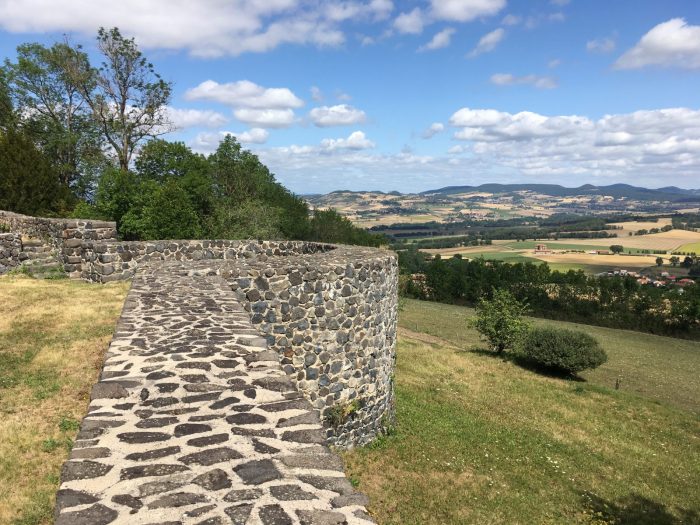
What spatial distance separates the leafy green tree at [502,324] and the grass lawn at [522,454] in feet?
17.4

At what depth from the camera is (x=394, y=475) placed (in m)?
11.6

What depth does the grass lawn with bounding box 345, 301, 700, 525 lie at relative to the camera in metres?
11.2

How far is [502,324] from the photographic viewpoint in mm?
33094

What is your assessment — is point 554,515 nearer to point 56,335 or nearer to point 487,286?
point 56,335

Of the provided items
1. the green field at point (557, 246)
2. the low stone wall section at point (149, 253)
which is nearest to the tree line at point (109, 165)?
the low stone wall section at point (149, 253)

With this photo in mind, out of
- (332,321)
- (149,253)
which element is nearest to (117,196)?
(149,253)

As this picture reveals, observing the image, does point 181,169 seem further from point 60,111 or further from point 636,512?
point 636,512

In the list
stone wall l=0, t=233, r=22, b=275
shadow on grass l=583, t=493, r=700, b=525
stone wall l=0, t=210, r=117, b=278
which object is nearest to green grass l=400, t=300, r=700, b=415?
shadow on grass l=583, t=493, r=700, b=525

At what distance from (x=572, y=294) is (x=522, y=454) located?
2638 inches

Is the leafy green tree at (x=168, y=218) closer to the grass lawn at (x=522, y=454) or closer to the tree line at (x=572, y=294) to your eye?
the grass lawn at (x=522, y=454)

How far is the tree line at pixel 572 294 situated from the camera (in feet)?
207

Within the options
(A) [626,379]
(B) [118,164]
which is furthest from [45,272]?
(A) [626,379]

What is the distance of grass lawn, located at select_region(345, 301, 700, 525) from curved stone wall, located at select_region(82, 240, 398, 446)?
1.50 meters

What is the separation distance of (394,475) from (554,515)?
14.2 feet
